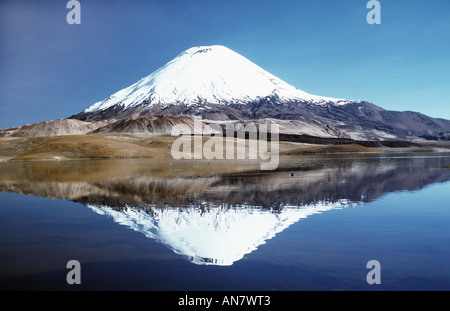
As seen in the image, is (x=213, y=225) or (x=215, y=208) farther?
(x=215, y=208)

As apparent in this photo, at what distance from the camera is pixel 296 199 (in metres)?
17.6

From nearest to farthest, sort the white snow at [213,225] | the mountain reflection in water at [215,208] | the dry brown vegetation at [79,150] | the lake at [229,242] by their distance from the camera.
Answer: the lake at [229,242] < the white snow at [213,225] < the mountain reflection in water at [215,208] < the dry brown vegetation at [79,150]

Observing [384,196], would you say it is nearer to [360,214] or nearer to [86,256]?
[360,214]

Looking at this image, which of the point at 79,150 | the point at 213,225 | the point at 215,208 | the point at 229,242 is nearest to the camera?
the point at 229,242

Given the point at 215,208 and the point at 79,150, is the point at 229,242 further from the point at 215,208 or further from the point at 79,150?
the point at 79,150

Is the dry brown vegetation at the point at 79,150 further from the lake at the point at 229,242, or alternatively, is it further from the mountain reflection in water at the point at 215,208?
the lake at the point at 229,242

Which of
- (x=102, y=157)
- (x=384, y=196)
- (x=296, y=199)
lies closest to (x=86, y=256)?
(x=296, y=199)

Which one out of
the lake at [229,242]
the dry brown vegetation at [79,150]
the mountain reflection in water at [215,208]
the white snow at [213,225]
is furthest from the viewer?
the dry brown vegetation at [79,150]

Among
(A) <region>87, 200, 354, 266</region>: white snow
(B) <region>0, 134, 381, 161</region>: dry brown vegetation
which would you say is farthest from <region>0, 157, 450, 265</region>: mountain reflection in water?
(B) <region>0, 134, 381, 161</region>: dry brown vegetation

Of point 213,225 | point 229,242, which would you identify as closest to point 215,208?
point 213,225

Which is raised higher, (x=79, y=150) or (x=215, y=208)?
(x=79, y=150)

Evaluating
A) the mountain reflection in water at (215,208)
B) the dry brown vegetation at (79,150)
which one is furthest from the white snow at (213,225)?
the dry brown vegetation at (79,150)

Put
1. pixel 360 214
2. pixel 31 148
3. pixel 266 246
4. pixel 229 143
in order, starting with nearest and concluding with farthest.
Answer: pixel 266 246 < pixel 360 214 < pixel 31 148 < pixel 229 143

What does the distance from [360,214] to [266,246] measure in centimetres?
557
